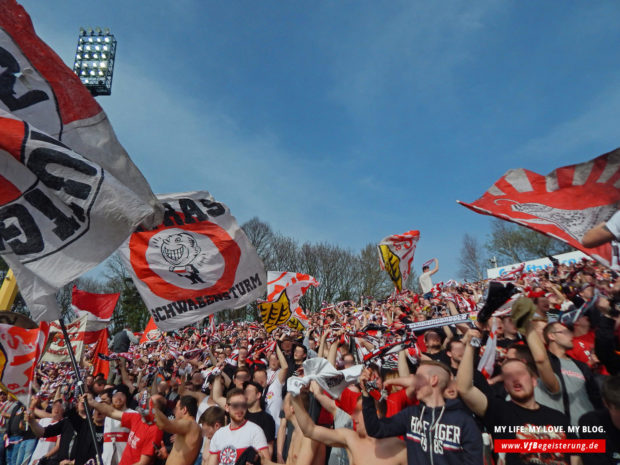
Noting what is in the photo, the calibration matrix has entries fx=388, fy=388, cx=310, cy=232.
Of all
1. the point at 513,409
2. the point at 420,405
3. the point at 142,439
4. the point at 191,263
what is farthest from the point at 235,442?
the point at 513,409

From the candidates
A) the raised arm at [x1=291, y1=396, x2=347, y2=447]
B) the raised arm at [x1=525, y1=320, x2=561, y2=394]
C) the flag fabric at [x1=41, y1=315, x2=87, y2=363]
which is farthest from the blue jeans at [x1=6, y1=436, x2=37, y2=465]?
the raised arm at [x1=525, y1=320, x2=561, y2=394]

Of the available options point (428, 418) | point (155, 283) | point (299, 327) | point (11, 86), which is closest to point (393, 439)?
point (428, 418)

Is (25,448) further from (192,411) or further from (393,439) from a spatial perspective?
(393,439)

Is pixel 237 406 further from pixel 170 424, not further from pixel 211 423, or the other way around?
pixel 170 424

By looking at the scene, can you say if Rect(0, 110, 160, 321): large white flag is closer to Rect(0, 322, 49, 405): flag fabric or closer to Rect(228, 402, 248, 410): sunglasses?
Rect(228, 402, 248, 410): sunglasses

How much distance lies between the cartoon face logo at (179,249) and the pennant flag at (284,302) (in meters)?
A: 5.31

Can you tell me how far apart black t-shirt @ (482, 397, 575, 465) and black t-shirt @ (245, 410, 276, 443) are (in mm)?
3205

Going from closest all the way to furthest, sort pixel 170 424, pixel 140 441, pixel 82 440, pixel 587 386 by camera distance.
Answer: pixel 587 386
pixel 170 424
pixel 140 441
pixel 82 440

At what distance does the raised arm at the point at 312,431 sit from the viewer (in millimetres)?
3688

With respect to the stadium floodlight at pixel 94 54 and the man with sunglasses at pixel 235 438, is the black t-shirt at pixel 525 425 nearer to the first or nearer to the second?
the man with sunglasses at pixel 235 438

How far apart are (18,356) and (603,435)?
7871 mm

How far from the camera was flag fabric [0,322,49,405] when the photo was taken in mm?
6213

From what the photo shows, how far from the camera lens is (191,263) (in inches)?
227

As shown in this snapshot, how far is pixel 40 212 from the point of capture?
3.55m
